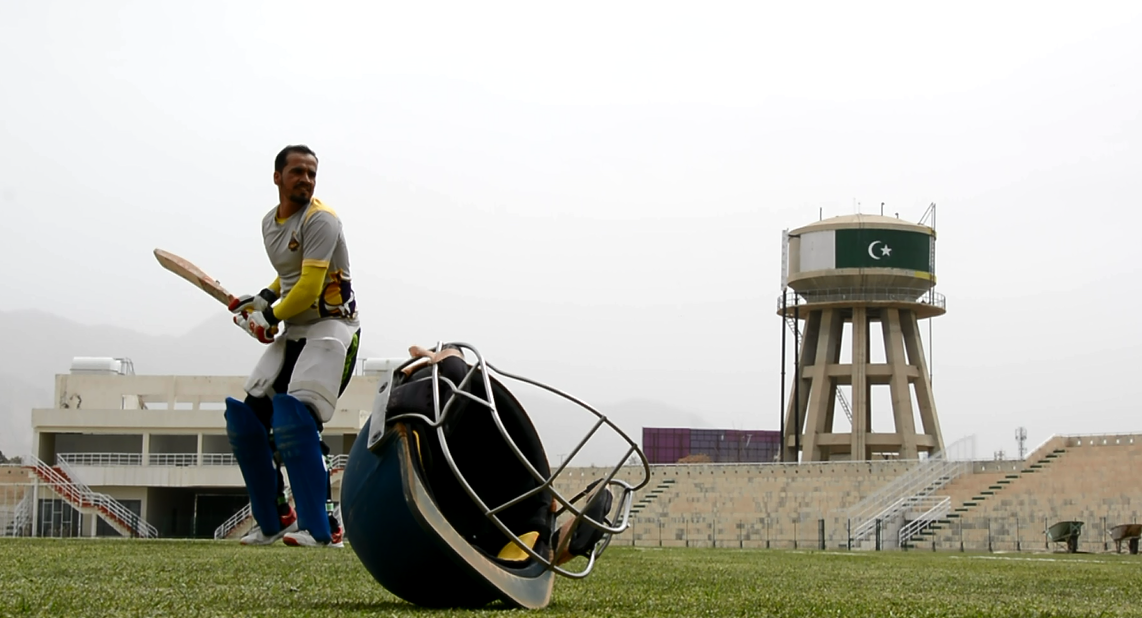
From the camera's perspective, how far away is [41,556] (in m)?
9.74

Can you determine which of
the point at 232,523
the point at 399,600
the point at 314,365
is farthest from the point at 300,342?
the point at 232,523

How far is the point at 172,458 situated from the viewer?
5331 centimetres

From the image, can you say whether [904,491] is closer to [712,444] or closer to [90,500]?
[90,500]

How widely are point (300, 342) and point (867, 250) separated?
174ft

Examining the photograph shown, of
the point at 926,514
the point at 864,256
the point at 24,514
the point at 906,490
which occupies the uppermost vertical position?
the point at 864,256

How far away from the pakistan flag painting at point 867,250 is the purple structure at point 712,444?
32.6 m

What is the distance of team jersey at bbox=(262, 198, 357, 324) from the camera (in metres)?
9.66

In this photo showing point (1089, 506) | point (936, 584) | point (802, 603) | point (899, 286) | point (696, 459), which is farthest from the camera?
point (696, 459)

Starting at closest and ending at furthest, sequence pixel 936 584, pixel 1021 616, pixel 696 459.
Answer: pixel 1021 616
pixel 936 584
pixel 696 459

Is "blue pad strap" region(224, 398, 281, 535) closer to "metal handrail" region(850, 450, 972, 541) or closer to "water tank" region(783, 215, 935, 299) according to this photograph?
"metal handrail" region(850, 450, 972, 541)

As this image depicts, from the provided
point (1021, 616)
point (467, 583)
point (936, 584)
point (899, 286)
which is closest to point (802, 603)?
point (1021, 616)

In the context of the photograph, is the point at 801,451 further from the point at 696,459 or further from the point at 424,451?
the point at 424,451

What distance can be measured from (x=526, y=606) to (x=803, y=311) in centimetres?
5888

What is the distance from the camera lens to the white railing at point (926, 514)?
39.6m
